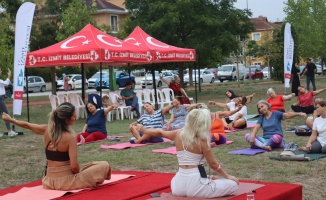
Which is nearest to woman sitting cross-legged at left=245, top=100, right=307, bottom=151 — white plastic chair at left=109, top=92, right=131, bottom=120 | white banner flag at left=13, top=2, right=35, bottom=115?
white banner flag at left=13, top=2, right=35, bottom=115

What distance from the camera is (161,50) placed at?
2130 centimetres

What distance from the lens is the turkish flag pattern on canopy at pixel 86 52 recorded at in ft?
60.6

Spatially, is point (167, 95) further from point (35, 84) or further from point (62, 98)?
point (35, 84)

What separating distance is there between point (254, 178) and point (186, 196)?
235 cm

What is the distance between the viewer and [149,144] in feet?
43.8

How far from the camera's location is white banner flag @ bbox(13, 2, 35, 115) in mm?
15320

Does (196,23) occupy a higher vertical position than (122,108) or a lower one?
higher

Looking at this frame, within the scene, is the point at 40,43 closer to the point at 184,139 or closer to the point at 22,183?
the point at 22,183

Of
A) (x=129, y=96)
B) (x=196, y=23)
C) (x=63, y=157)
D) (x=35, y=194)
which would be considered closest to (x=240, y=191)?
(x=63, y=157)

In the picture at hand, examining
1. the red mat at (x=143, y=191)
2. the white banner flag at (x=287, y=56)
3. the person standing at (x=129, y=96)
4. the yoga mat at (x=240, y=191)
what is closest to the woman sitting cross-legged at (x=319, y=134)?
the red mat at (x=143, y=191)

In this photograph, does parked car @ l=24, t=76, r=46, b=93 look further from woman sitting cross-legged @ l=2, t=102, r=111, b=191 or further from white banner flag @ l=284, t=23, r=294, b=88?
woman sitting cross-legged @ l=2, t=102, r=111, b=191

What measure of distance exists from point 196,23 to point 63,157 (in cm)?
2480

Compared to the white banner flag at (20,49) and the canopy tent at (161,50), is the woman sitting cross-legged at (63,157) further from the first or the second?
the canopy tent at (161,50)

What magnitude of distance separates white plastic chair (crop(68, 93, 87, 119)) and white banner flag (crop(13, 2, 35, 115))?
226 inches
